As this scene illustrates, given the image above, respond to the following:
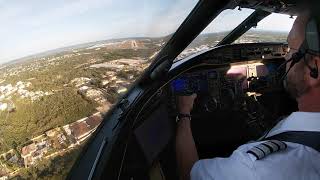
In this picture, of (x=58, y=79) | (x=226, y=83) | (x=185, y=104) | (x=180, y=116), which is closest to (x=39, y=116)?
(x=58, y=79)

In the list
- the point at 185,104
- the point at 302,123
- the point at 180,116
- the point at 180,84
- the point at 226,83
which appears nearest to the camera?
the point at 302,123

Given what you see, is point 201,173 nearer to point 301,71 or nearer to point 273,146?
point 273,146

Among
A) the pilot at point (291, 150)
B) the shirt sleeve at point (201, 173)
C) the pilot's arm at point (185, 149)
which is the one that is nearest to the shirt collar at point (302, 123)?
the pilot at point (291, 150)

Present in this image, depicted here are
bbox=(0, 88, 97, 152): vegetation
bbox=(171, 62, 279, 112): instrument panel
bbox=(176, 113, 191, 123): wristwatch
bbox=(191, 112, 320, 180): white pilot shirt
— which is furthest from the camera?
bbox=(171, 62, 279, 112): instrument panel

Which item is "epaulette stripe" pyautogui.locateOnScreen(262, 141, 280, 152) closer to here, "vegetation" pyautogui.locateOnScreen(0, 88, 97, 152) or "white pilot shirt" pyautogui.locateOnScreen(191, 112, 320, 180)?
"white pilot shirt" pyautogui.locateOnScreen(191, 112, 320, 180)

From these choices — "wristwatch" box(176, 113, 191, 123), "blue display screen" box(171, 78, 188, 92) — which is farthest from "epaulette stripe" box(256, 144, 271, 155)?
"blue display screen" box(171, 78, 188, 92)

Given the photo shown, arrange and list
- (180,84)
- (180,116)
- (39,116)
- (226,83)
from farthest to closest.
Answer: (226,83)
(180,84)
(180,116)
(39,116)
